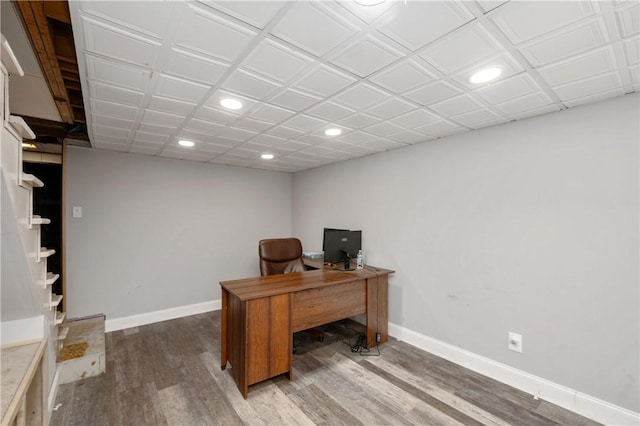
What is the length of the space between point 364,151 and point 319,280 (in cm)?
167

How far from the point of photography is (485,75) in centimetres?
A: 164

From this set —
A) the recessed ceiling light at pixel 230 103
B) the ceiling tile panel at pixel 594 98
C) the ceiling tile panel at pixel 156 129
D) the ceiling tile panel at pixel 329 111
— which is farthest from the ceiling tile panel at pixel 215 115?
the ceiling tile panel at pixel 594 98

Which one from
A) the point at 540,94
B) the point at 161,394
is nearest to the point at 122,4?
the point at 540,94

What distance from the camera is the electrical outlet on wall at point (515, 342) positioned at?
235 cm

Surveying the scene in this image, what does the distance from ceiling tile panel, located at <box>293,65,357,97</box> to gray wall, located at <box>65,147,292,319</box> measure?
292cm

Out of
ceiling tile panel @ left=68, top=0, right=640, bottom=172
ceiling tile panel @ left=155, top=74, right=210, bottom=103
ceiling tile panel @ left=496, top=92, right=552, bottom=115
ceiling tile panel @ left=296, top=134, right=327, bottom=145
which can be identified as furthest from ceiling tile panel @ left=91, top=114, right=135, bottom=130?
ceiling tile panel @ left=496, top=92, right=552, bottom=115

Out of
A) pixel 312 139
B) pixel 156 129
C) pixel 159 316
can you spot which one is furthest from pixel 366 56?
pixel 159 316

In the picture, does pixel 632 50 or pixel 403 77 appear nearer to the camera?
pixel 632 50

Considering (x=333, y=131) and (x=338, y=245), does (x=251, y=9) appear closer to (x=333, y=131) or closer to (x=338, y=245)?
(x=333, y=131)

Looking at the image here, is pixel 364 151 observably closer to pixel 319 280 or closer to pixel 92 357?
pixel 319 280

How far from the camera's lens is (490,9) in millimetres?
1128

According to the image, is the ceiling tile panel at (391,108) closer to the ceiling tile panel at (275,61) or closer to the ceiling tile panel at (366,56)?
the ceiling tile panel at (366,56)

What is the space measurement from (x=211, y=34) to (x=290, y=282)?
2.06 meters

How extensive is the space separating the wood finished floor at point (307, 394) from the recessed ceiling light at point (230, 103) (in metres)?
2.24
